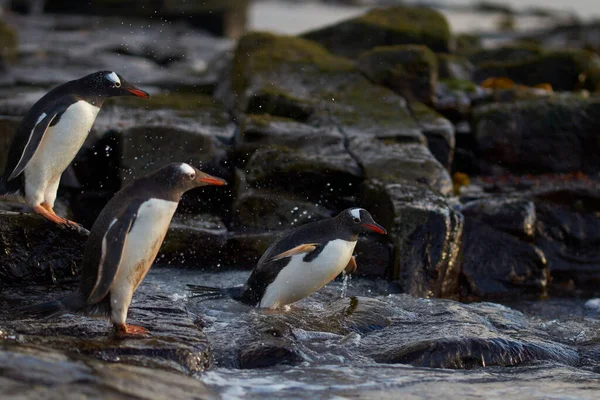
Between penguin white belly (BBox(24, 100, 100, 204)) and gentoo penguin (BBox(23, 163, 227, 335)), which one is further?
penguin white belly (BBox(24, 100, 100, 204))

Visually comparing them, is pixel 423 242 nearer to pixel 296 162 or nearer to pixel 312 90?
pixel 296 162

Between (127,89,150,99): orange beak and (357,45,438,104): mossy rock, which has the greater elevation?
(357,45,438,104): mossy rock

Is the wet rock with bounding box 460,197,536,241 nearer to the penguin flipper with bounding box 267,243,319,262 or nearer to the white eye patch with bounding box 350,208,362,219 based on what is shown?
the white eye patch with bounding box 350,208,362,219

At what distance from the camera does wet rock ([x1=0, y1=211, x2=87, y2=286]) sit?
6.36 meters

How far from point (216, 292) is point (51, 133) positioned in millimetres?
1629

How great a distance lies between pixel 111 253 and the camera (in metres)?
5.16

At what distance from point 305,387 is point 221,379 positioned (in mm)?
471

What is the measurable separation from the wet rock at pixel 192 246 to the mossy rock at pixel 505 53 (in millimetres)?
7273

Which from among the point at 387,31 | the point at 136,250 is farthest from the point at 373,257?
the point at 387,31

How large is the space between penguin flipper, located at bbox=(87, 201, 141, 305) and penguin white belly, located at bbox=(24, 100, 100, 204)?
5.53ft

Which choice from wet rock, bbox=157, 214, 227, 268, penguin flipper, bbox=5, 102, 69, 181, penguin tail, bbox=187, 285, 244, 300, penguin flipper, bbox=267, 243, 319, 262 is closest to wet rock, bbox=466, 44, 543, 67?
wet rock, bbox=157, 214, 227, 268

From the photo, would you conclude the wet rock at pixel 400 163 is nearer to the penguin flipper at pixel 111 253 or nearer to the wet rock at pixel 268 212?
the wet rock at pixel 268 212

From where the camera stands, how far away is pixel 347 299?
703 cm

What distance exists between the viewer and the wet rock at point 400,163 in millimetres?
8900
